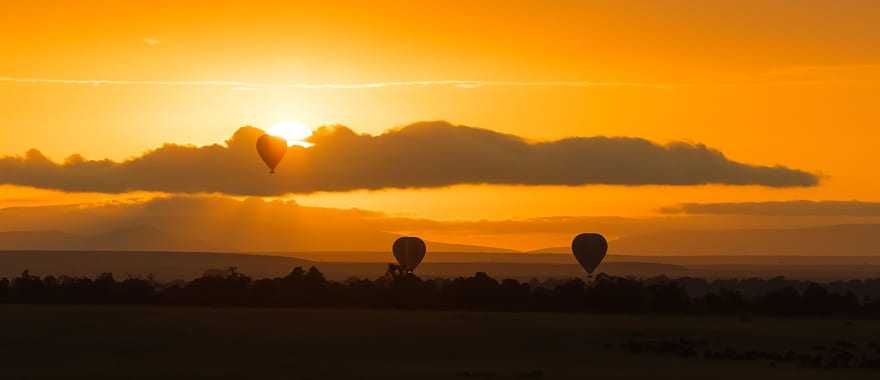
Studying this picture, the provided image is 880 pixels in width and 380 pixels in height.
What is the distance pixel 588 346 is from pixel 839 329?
72.5ft

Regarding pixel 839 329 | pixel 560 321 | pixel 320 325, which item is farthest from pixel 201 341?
pixel 839 329

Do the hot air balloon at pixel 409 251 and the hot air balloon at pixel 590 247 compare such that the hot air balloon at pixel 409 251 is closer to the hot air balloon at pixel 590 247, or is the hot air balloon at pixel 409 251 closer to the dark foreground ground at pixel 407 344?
the hot air balloon at pixel 590 247

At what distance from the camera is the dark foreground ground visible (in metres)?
61.9

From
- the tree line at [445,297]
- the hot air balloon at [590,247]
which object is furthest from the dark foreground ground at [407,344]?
the hot air balloon at [590,247]

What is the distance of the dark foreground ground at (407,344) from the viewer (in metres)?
61.9

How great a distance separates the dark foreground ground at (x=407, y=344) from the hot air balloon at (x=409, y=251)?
80.5 m

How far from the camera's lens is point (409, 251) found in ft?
610

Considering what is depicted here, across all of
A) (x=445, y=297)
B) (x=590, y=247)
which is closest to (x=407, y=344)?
(x=445, y=297)

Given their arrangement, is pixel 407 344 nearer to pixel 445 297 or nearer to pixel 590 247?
pixel 445 297

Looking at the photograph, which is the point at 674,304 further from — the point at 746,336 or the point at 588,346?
the point at 588,346

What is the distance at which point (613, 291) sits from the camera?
114 m

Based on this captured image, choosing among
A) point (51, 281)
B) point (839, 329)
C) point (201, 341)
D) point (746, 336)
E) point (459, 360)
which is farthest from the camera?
point (51, 281)

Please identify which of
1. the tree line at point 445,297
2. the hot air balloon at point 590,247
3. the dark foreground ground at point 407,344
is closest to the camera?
the dark foreground ground at point 407,344

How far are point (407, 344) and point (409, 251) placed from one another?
109 metres
